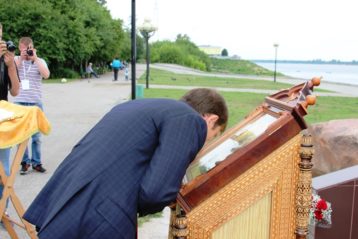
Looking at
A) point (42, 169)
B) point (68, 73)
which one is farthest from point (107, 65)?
point (42, 169)

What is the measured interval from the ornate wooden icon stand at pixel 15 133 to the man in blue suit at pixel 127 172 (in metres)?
1.77

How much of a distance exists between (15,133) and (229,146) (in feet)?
6.42

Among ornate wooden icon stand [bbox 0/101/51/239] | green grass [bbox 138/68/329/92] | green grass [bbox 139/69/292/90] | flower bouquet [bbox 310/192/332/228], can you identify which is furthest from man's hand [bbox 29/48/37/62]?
green grass [bbox 139/69/292/90]

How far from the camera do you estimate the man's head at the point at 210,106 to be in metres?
2.31

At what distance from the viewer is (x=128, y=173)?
2133 millimetres

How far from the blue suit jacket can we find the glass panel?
330 millimetres

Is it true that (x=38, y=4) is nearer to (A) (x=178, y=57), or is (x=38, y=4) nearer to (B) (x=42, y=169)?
(B) (x=42, y=169)

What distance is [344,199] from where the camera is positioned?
13.5 feet

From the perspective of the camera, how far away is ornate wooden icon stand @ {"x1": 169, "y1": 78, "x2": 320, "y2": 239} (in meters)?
2.26

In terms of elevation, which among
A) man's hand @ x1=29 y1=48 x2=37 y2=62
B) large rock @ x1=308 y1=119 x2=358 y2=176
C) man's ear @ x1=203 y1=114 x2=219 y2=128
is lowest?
large rock @ x1=308 y1=119 x2=358 y2=176

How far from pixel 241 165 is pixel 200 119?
1.02ft

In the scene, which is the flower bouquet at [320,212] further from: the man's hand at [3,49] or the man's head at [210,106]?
the man's hand at [3,49]

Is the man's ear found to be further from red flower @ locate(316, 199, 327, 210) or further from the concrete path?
the concrete path

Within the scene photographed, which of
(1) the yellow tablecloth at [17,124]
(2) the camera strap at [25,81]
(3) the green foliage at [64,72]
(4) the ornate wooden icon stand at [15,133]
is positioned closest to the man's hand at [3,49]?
(4) the ornate wooden icon stand at [15,133]
